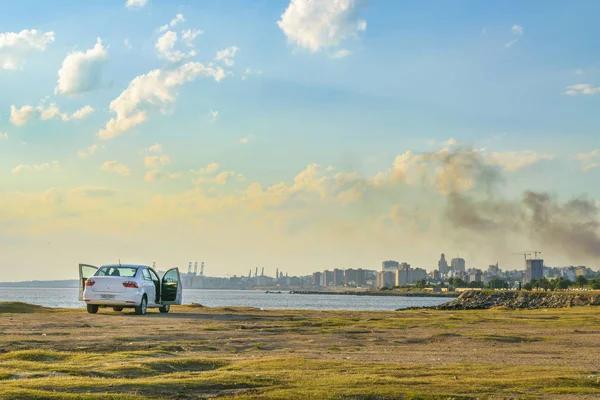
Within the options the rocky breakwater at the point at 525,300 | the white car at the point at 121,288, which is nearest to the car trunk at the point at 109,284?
the white car at the point at 121,288

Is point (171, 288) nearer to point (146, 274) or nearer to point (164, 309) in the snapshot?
point (164, 309)

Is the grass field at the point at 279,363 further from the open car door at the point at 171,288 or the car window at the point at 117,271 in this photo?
the open car door at the point at 171,288

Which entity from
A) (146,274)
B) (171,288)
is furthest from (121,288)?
(171,288)

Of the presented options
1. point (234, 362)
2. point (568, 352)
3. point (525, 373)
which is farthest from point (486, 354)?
point (234, 362)

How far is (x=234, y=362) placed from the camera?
15.7 m

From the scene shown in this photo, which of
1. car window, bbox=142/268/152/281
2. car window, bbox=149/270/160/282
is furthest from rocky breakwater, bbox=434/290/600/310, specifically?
car window, bbox=142/268/152/281

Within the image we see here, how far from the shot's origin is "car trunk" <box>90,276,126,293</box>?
104ft

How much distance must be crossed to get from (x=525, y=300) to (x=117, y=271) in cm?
10440

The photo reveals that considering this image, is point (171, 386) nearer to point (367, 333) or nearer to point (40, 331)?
point (40, 331)

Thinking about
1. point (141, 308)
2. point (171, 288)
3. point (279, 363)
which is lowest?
point (279, 363)

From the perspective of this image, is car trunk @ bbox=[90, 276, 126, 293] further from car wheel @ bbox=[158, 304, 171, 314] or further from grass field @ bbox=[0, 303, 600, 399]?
grass field @ bbox=[0, 303, 600, 399]

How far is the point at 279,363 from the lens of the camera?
15273 mm

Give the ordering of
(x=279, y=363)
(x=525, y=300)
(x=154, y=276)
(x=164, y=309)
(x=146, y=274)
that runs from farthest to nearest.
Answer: (x=525, y=300)
(x=164, y=309)
(x=154, y=276)
(x=146, y=274)
(x=279, y=363)

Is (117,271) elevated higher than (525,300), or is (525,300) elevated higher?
(117,271)
